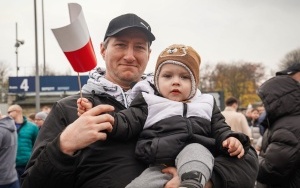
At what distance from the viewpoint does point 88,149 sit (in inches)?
85.2

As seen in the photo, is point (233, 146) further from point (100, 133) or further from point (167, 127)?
point (100, 133)

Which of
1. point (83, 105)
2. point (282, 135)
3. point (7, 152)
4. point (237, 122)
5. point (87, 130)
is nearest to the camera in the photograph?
point (87, 130)

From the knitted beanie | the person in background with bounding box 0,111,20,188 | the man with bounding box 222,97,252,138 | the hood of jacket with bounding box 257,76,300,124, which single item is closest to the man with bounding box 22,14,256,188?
the knitted beanie

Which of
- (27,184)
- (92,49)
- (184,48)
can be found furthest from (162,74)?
(27,184)

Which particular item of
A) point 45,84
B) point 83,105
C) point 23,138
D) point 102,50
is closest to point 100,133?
point 83,105

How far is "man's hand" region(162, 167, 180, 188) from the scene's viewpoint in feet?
6.42

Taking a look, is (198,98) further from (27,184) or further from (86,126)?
(27,184)

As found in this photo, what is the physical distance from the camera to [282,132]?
360 centimetres

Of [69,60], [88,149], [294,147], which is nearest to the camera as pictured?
[69,60]

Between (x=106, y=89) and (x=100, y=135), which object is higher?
(x=106, y=89)

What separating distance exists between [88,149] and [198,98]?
71cm

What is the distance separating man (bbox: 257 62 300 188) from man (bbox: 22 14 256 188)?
1.42 meters

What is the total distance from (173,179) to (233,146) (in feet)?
1.20

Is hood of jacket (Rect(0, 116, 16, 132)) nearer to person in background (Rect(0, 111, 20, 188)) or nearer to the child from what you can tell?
person in background (Rect(0, 111, 20, 188))
